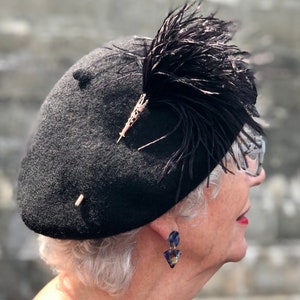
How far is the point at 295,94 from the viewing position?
3.94 meters

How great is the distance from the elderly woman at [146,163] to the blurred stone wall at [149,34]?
1.97 meters

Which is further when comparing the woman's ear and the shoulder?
the shoulder

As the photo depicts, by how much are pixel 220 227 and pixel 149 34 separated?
2.37m

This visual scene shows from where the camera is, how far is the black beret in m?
1.49

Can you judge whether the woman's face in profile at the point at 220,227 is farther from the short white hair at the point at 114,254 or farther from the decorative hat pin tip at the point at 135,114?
the decorative hat pin tip at the point at 135,114

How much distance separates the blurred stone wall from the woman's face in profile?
1971 millimetres

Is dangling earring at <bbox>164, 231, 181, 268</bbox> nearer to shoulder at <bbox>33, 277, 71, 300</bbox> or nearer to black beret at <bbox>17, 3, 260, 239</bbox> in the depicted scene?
black beret at <bbox>17, 3, 260, 239</bbox>

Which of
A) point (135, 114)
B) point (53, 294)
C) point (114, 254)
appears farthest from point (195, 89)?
point (53, 294)

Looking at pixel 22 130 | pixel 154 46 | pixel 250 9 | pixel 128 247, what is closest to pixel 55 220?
pixel 128 247

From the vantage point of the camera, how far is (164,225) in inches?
61.1

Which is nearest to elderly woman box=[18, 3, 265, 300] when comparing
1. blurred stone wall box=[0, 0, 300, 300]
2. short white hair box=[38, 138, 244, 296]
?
short white hair box=[38, 138, 244, 296]

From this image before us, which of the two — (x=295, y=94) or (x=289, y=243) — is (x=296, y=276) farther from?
(x=295, y=94)

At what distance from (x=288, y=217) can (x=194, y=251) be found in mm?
2245

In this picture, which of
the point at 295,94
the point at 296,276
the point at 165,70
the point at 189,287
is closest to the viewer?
the point at 165,70
